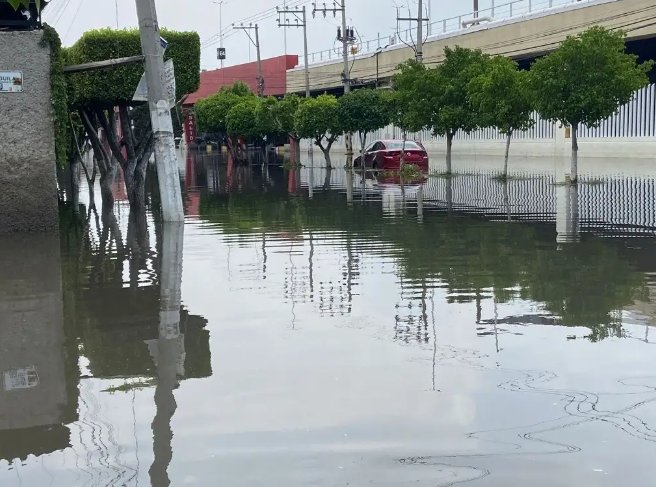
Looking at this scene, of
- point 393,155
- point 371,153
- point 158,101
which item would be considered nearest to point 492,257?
point 158,101

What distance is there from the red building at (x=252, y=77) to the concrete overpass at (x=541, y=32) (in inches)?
936

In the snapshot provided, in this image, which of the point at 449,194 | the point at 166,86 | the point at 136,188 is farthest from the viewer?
the point at 449,194

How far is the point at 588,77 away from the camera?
2862cm

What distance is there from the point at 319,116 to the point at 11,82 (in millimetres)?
33835

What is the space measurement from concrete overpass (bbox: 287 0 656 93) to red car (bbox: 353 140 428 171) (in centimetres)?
955

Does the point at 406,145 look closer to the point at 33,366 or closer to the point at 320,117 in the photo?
the point at 320,117

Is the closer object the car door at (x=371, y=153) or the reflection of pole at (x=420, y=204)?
the reflection of pole at (x=420, y=204)

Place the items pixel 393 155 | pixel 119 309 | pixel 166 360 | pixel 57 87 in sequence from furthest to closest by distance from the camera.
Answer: pixel 393 155, pixel 57 87, pixel 119 309, pixel 166 360

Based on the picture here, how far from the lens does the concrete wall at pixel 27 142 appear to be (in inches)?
681

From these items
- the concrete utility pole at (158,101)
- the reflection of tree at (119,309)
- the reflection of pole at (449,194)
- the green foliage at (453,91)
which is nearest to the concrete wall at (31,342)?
the reflection of tree at (119,309)

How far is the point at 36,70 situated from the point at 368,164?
91.5ft

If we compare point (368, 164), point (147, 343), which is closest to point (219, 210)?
point (147, 343)

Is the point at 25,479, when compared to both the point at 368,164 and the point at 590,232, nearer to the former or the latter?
the point at 590,232

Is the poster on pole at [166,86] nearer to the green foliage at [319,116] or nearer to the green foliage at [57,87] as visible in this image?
the green foliage at [57,87]
